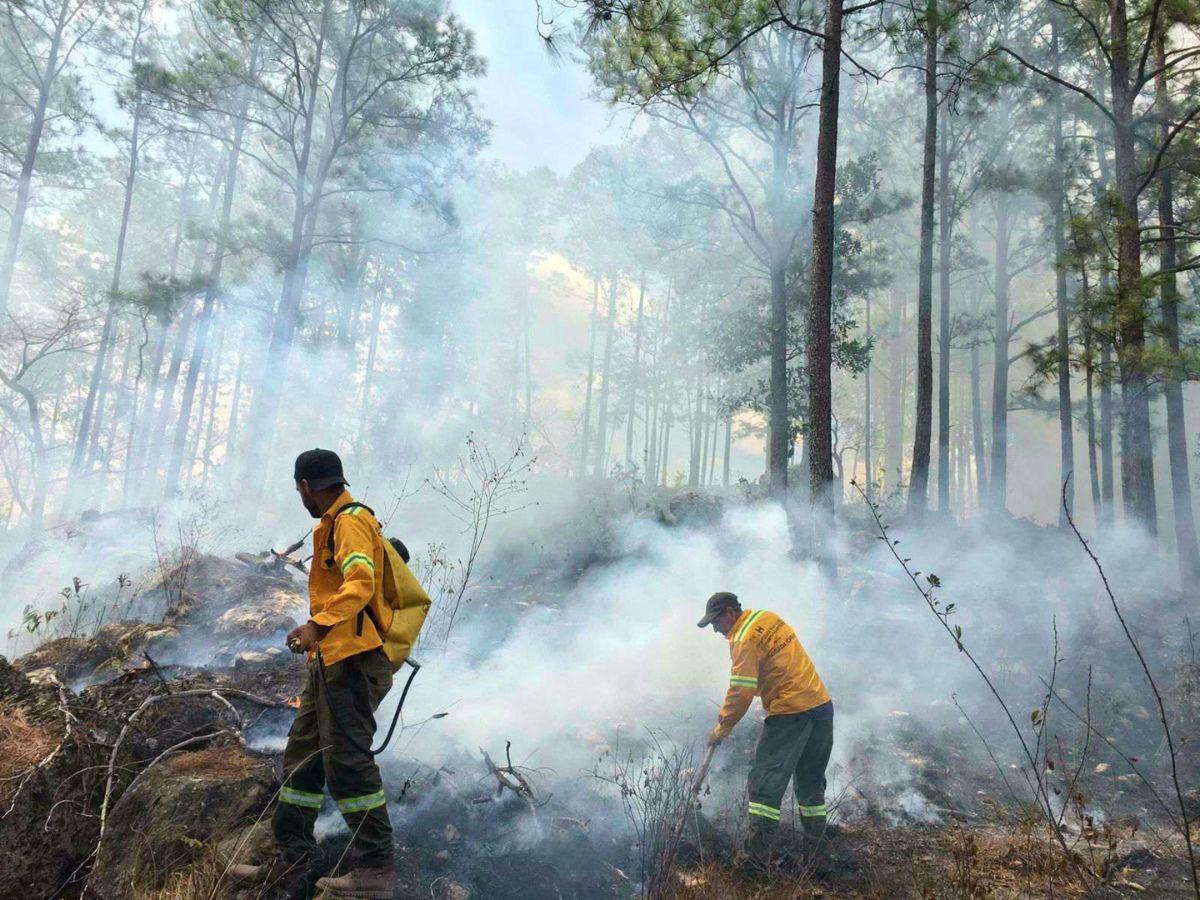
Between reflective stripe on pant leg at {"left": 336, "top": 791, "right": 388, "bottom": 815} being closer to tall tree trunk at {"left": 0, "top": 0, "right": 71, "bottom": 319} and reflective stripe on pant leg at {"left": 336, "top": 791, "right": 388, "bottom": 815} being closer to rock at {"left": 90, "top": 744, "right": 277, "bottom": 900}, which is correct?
rock at {"left": 90, "top": 744, "right": 277, "bottom": 900}

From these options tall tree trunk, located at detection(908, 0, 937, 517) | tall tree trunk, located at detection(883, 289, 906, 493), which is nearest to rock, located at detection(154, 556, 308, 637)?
tall tree trunk, located at detection(908, 0, 937, 517)

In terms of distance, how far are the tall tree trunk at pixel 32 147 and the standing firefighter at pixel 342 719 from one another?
16.9 metres

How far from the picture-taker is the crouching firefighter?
2820 mm

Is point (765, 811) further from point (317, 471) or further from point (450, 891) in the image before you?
point (317, 471)

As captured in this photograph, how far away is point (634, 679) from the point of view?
270 inches

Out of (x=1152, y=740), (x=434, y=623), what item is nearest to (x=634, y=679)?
(x=434, y=623)

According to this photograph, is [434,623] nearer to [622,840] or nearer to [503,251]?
[622,840]

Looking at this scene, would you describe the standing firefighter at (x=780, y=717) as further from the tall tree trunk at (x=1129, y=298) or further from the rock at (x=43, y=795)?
the tall tree trunk at (x=1129, y=298)

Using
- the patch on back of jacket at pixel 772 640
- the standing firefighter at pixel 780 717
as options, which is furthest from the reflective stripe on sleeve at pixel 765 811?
the patch on back of jacket at pixel 772 640

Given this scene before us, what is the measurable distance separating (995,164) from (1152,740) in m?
14.5

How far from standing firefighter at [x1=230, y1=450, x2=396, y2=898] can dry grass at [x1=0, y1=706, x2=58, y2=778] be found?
127cm

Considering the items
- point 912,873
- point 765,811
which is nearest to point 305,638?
point 765,811

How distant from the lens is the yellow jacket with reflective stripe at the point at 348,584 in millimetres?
2867

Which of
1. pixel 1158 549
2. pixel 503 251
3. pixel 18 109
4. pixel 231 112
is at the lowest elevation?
pixel 1158 549
